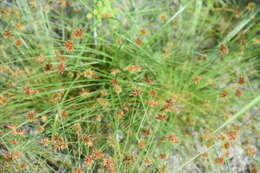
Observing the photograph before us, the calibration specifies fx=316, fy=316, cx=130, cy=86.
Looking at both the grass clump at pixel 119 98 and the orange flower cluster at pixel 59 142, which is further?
the grass clump at pixel 119 98

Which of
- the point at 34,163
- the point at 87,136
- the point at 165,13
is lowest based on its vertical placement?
the point at 34,163

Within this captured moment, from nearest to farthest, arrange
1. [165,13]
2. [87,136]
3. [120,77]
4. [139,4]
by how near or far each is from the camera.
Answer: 1. [87,136]
2. [120,77]
3. [165,13]
4. [139,4]

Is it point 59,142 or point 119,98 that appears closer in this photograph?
point 59,142

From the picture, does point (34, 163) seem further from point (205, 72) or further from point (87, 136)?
point (205, 72)

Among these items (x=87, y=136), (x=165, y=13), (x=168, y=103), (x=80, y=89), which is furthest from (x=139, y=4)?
(x=87, y=136)

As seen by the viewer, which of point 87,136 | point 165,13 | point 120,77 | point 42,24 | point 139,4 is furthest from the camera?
point 139,4

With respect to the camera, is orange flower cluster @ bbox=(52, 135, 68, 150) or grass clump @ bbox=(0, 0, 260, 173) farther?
grass clump @ bbox=(0, 0, 260, 173)

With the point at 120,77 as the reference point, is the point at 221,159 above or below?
below

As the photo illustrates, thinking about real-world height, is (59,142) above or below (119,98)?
below
